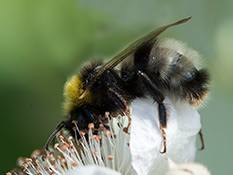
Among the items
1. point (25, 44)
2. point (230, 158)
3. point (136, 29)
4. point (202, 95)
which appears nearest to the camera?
point (202, 95)

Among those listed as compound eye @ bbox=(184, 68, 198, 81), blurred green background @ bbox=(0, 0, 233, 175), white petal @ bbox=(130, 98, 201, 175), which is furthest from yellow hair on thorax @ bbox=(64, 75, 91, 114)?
blurred green background @ bbox=(0, 0, 233, 175)

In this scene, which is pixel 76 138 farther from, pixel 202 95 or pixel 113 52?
pixel 113 52

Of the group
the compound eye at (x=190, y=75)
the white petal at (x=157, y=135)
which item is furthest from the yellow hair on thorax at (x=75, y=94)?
the compound eye at (x=190, y=75)

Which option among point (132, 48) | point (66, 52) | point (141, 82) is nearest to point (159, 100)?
point (141, 82)

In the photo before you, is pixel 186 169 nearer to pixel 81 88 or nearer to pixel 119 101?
pixel 119 101

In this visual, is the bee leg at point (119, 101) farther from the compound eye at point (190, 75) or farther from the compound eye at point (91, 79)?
the compound eye at point (190, 75)

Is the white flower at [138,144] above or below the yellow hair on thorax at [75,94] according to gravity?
below

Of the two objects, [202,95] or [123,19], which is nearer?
[202,95]

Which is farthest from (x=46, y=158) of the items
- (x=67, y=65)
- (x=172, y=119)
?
(x=67, y=65)
